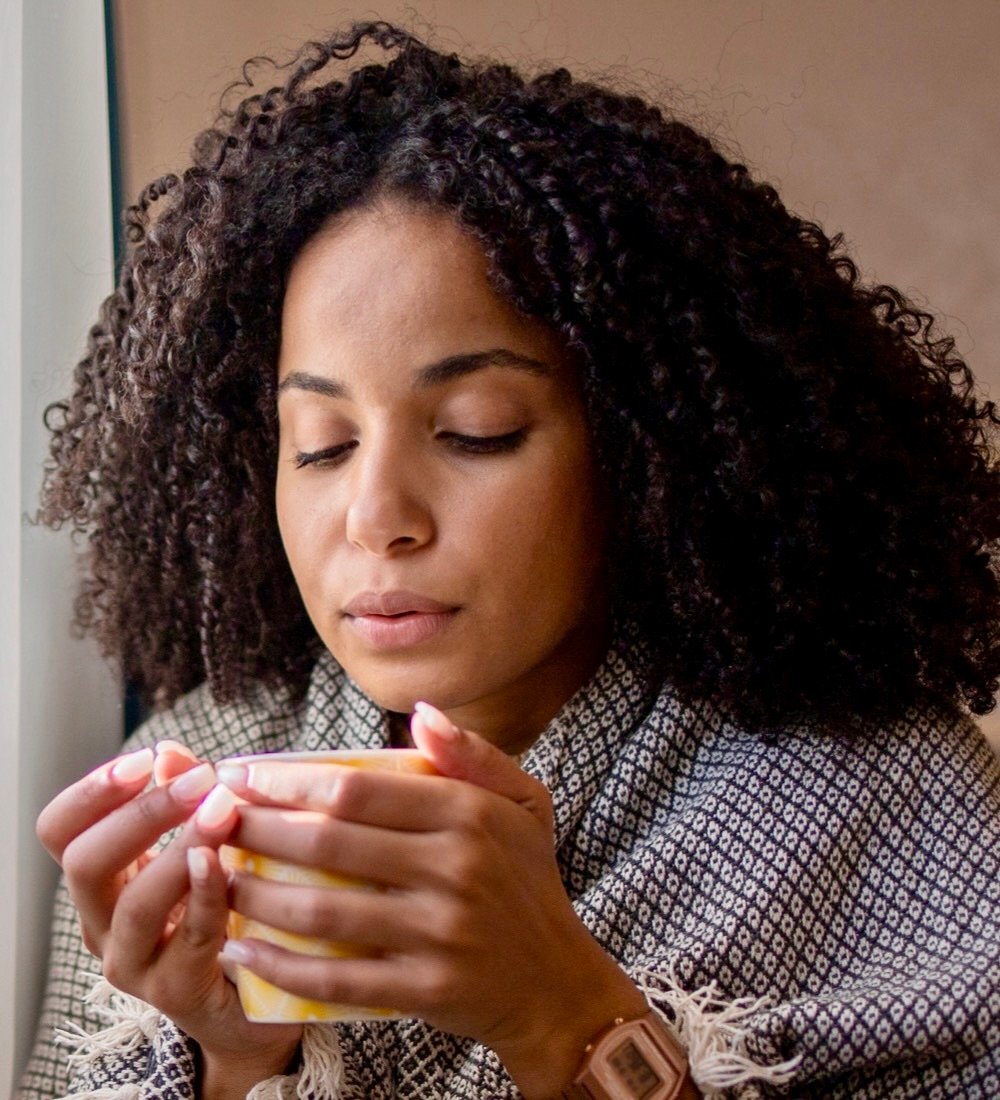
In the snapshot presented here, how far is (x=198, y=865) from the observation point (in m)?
0.76

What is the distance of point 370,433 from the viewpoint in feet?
3.39

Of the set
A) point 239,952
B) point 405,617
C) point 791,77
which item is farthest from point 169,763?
point 791,77

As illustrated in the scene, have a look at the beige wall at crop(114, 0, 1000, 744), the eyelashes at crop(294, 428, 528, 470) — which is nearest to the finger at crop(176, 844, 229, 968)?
the eyelashes at crop(294, 428, 528, 470)

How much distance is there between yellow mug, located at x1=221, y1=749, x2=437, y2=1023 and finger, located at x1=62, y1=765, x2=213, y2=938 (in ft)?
0.13

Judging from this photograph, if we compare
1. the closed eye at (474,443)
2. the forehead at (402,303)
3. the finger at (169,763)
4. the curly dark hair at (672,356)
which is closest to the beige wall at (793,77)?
the curly dark hair at (672,356)

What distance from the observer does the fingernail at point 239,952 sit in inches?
30.4

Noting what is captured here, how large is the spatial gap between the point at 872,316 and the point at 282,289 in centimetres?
52

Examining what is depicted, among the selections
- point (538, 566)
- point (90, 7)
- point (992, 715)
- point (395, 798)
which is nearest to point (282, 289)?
point (538, 566)

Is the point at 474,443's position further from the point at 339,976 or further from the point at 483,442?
the point at 339,976

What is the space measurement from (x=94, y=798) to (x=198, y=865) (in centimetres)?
13

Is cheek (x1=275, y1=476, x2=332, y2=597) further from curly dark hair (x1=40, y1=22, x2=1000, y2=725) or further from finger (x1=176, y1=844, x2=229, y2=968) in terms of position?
finger (x1=176, y1=844, x2=229, y2=968)

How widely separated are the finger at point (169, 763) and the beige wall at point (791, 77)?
Answer: 83 cm

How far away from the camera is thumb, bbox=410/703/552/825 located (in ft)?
2.59

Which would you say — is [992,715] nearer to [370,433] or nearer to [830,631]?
[830,631]
